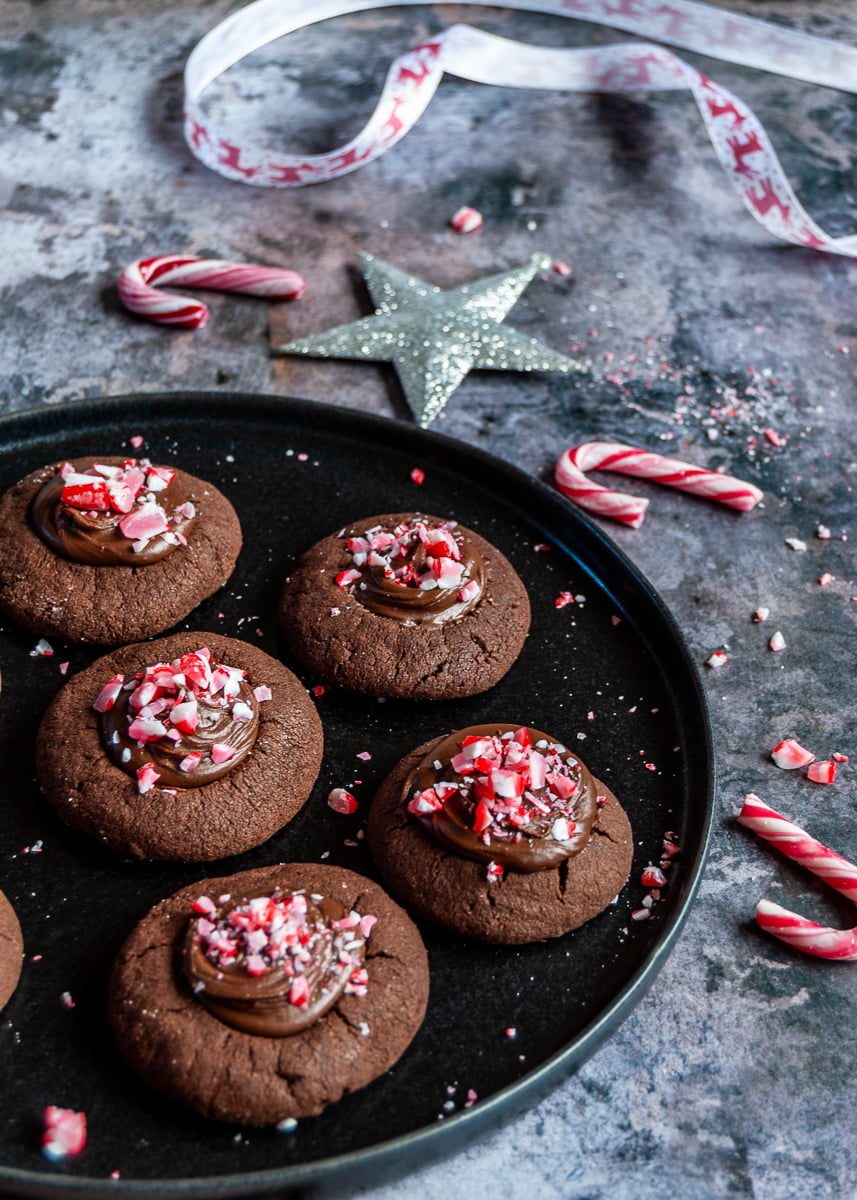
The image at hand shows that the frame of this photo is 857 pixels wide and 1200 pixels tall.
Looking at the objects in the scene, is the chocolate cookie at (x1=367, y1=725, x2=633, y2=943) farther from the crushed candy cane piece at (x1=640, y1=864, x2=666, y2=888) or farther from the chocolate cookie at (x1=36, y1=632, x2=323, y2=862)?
the chocolate cookie at (x1=36, y1=632, x2=323, y2=862)

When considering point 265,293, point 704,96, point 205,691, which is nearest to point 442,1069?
point 205,691

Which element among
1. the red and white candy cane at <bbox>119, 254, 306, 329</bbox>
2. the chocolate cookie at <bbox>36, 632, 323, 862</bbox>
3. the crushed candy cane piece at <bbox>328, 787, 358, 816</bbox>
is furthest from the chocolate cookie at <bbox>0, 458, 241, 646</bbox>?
the red and white candy cane at <bbox>119, 254, 306, 329</bbox>

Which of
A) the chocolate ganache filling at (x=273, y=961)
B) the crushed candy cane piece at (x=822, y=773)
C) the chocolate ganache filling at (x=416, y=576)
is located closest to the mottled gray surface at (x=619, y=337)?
the crushed candy cane piece at (x=822, y=773)

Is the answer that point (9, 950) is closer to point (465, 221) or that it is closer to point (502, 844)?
point (502, 844)

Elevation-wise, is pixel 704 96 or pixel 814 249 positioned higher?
pixel 704 96

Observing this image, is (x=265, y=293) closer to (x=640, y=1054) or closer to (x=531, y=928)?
(x=531, y=928)

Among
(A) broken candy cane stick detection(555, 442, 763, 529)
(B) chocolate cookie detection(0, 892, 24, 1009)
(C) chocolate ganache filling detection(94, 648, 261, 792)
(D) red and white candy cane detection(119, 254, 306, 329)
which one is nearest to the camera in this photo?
(B) chocolate cookie detection(0, 892, 24, 1009)

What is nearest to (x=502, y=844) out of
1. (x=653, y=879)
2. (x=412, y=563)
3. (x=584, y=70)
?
(x=653, y=879)

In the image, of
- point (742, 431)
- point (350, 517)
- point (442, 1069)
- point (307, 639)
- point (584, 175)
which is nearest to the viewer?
point (442, 1069)
